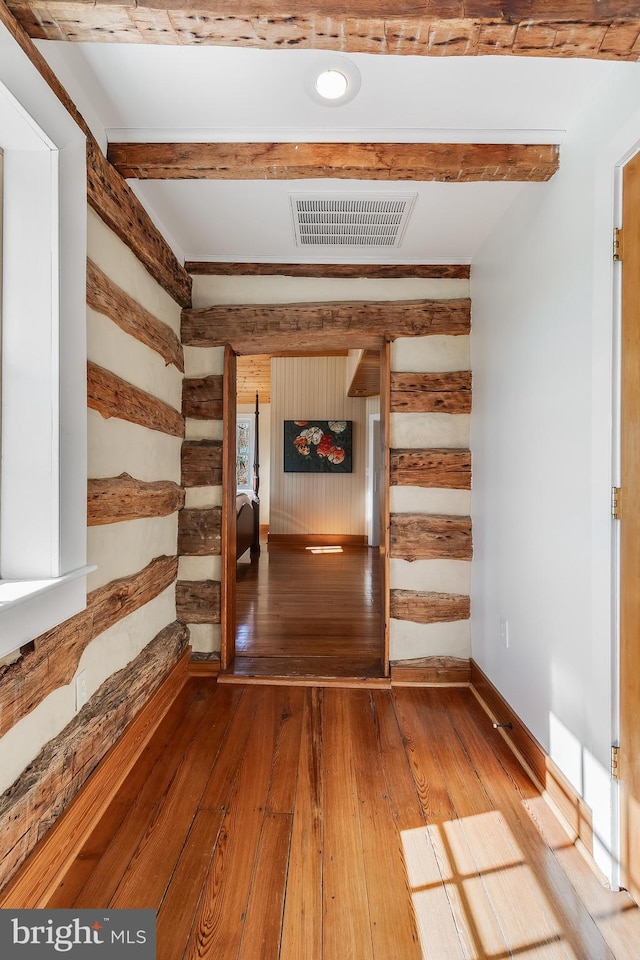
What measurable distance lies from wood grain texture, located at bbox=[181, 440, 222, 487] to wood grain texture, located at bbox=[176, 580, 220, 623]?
63cm

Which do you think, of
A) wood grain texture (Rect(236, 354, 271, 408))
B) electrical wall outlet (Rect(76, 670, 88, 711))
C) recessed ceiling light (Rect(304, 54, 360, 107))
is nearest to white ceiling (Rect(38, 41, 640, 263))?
recessed ceiling light (Rect(304, 54, 360, 107))

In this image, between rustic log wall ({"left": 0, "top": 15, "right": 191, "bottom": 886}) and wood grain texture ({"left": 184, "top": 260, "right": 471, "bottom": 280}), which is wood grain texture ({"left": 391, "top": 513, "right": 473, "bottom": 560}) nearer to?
rustic log wall ({"left": 0, "top": 15, "right": 191, "bottom": 886})

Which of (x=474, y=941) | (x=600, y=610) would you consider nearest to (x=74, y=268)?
(x=600, y=610)

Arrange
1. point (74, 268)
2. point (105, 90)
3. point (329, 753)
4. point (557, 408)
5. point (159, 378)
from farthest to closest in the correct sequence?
point (159, 378), point (329, 753), point (557, 408), point (105, 90), point (74, 268)

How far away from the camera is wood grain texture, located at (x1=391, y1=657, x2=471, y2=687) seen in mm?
3105

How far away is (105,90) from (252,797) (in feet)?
8.80

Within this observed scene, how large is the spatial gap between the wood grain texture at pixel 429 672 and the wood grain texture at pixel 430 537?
65 centimetres

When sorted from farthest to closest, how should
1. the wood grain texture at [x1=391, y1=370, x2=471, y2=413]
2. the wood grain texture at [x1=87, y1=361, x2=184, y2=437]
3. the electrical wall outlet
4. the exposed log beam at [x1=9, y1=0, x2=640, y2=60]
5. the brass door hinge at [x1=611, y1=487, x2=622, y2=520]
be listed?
the wood grain texture at [x1=391, y1=370, x2=471, y2=413], the wood grain texture at [x1=87, y1=361, x2=184, y2=437], the electrical wall outlet, the brass door hinge at [x1=611, y1=487, x2=622, y2=520], the exposed log beam at [x1=9, y1=0, x2=640, y2=60]

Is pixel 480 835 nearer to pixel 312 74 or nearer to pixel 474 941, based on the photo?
pixel 474 941

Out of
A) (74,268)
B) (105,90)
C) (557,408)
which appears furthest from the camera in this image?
(557,408)

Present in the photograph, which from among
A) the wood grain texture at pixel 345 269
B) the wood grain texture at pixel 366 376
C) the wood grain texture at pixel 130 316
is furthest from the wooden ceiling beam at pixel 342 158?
Answer: the wood grain texture at pixel 366 376

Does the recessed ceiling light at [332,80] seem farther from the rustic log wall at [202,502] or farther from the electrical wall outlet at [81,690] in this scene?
the electrical wall outlet at [81,690]

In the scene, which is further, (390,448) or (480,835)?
(390,448)

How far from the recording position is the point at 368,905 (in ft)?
4.95
